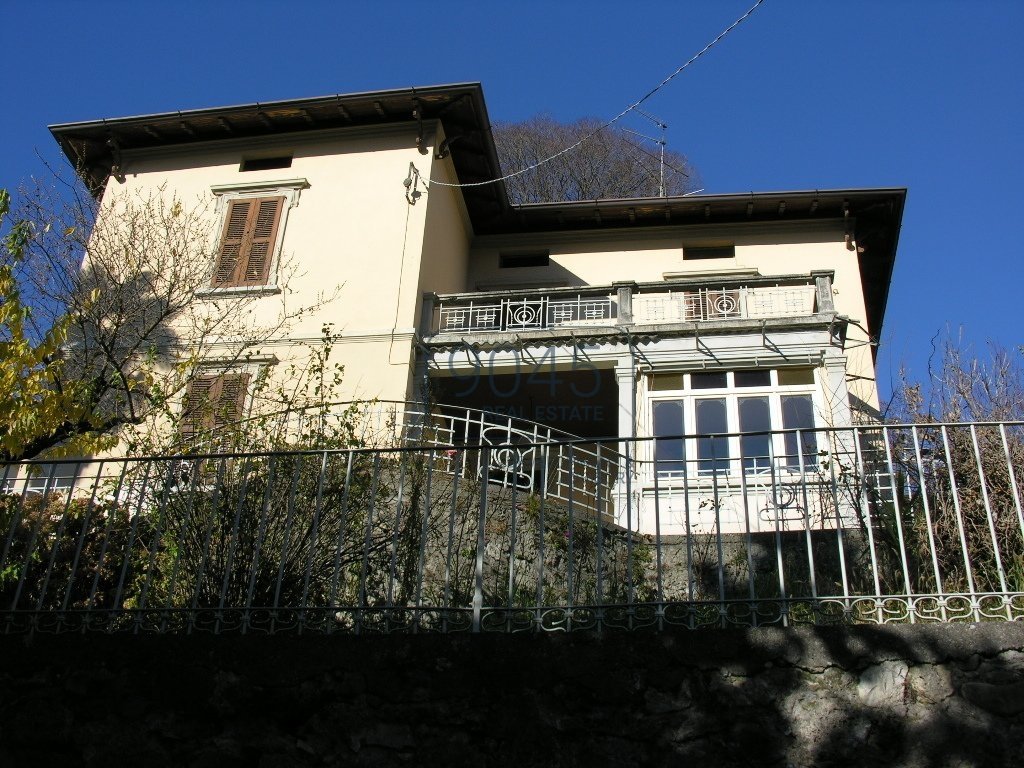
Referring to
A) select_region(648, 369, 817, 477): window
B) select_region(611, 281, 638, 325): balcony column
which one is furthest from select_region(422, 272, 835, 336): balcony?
select_region(648, 369, 817, 477): window

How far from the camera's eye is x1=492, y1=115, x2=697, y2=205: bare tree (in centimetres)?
2636

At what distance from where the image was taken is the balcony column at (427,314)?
1390 cm

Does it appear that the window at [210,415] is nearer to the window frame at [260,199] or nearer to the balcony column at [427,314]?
the window frame at [260,199]

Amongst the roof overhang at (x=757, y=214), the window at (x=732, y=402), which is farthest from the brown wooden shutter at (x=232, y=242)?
the window at (x=732, y=402)

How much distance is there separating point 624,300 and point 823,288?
9.36ft

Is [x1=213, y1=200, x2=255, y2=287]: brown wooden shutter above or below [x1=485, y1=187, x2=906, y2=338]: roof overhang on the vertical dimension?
below

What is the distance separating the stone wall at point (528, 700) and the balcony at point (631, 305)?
9448 millimetres

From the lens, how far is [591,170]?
27516 millimetres

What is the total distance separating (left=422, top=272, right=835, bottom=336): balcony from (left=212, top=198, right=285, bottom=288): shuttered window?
2710mm

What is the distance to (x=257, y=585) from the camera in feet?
19.2

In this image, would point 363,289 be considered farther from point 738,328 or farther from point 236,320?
point 738,328

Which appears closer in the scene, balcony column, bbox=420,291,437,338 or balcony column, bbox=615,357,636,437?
balcony column, bbox=615,357,636,437

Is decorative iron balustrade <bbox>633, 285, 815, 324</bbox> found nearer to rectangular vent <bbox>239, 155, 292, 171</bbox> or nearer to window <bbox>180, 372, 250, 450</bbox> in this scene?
window <bbox>180, 372, 250, 450</bbox>

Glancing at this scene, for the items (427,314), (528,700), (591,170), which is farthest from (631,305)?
(591,170)
